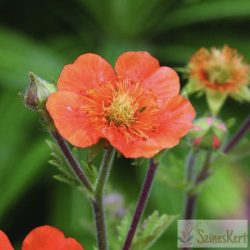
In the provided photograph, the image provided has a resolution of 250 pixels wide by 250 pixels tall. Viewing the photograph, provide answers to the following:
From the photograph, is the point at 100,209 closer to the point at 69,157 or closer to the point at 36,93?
the point at 69,157

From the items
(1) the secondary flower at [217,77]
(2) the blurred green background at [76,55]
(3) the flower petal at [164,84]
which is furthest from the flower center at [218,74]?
(2) the blurred green background at [76,55]

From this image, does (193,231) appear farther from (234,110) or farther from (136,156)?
(234,110)

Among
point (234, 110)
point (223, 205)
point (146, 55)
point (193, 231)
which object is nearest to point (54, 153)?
point (146, 55)

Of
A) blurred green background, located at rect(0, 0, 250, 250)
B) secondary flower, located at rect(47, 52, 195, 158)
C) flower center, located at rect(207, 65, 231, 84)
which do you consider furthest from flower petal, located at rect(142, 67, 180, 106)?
blurred green background, located at rect(0, 0, 250, 250)

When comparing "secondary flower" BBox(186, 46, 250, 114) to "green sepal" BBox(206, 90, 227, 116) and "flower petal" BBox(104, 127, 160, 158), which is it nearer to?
"green sepal" BBox(206, 90, 227, 116)

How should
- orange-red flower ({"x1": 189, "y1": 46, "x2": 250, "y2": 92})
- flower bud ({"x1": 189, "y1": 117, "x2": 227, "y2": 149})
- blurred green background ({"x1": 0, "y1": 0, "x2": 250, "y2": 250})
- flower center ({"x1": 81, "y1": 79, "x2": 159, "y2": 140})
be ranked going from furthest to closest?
blurred green background ({"x1": 0, "y1": 0, "x2": 250, "y2": 250})
orange-red flower ({"x1": 189, "y1": 46, "x2": 250, "y2": 92})
flower bud ({"x1": 189, "y1": 117, "x2": 227, "y2": 149})
flower center ({"x1": 81, "y1": 79, "x2": 159, "y2": 140})

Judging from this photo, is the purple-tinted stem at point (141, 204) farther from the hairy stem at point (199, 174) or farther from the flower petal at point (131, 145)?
the hairy stem at point (199, 174)

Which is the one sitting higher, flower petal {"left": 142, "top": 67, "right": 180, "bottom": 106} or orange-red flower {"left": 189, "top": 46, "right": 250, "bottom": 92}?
orange-red flower {"left": 189, "top": 46, "right": 250, "bottom": 92}
